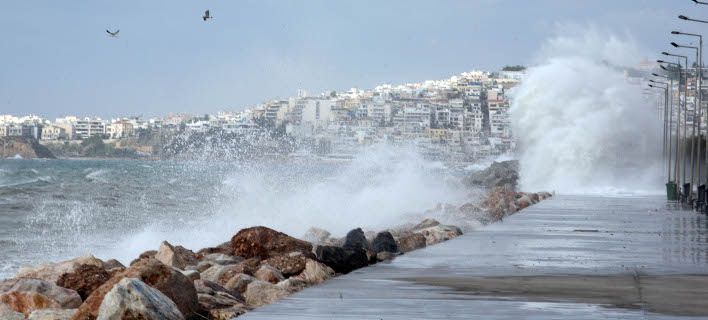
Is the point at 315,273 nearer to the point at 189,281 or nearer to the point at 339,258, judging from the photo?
the point at 339,258

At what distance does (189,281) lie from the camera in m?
12.5

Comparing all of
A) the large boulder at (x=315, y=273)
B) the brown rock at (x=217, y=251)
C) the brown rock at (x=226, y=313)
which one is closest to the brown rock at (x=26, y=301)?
the brown rock at (x=226, y=313)

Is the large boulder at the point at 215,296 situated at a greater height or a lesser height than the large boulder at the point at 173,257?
greater

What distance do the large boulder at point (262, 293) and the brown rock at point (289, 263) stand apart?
2.13 metres

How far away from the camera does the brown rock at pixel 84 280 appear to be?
14781 mm

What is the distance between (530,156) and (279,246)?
252 feet

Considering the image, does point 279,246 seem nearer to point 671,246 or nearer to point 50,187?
point 671,246

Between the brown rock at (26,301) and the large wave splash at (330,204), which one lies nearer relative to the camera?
the brown rock at (26,301)

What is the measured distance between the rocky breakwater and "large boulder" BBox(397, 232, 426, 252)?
0.02 meters

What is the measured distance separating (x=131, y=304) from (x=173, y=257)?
355 inches

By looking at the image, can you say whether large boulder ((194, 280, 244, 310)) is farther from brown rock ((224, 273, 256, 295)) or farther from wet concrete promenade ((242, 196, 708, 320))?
wet concrete promenade ((242, 196, 708, 320))

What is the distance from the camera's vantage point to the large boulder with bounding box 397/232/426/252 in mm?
22125

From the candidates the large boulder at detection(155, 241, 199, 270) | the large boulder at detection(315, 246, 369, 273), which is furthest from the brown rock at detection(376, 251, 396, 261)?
the large boulder at detection(155, 241, 199, 270)

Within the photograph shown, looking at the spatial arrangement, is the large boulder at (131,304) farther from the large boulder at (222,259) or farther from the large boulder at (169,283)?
the large boulder at (222,259)
